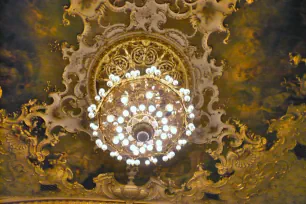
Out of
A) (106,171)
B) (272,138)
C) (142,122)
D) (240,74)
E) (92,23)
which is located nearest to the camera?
(142,122)

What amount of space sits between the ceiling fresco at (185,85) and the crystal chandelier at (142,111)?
3.02 feet

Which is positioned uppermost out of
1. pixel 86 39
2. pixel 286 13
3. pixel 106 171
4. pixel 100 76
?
pixel 286 13

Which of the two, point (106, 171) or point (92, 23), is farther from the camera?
point (106, 171)

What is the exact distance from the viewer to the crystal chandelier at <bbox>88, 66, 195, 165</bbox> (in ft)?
20.4

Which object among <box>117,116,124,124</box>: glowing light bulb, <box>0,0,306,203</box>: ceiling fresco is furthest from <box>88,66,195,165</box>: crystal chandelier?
<box>0,0,306,203</box>: ceiling fresco

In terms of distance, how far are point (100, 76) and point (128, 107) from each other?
45.4 inches

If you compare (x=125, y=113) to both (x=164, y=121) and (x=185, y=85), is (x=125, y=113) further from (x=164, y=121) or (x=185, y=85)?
(x=185, y=85)

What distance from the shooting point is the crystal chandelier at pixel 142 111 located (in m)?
6.21

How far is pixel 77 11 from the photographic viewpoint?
6.48 metres

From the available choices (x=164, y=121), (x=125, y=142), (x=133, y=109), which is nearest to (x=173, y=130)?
(x=164, y=121)

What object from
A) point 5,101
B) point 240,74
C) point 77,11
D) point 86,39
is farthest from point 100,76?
point 240,74

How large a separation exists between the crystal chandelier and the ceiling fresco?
0.92 m

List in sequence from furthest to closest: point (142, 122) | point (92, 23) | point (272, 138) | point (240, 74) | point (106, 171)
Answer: point (106, 171), point (272, 138), point (240, 74), point (92, 23), point (142, 122)

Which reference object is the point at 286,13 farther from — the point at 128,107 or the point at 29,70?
the point at 29,70
